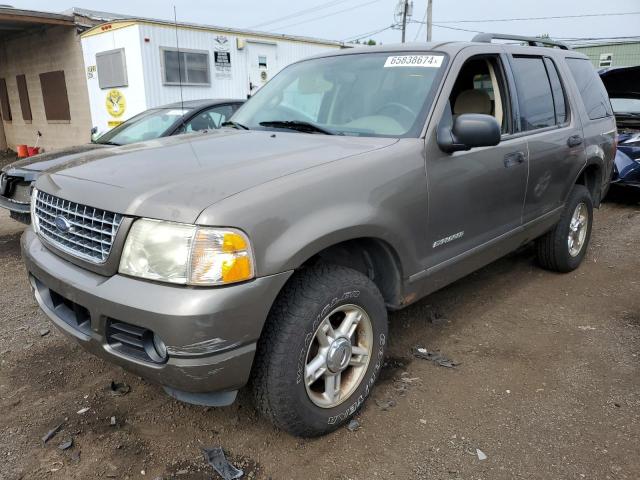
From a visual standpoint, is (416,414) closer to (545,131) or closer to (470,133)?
(470,133)

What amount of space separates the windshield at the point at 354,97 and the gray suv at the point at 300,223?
0.01 m

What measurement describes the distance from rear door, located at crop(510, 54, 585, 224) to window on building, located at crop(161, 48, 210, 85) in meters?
8.97

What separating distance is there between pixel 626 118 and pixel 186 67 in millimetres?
8875

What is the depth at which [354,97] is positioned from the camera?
3.15 metres

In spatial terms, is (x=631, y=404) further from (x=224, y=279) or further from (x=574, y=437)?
(x=224, y=279)

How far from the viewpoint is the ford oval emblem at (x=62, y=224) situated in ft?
7.55

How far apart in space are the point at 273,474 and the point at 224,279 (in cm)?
97

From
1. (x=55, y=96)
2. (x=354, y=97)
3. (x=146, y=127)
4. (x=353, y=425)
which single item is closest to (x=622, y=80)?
(x=354, y=97)

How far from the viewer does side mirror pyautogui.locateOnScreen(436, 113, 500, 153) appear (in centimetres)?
267

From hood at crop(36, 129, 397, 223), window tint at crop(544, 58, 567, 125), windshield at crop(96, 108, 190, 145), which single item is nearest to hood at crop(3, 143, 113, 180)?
windshield at crop(96, 108, 190, 145)

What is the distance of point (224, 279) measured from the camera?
192 centimetres

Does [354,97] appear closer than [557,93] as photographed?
Yes

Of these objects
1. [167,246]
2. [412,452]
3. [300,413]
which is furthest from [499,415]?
[167,246]

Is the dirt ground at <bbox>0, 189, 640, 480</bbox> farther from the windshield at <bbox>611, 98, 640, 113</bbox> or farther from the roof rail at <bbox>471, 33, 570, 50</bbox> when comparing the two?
the windshield at <bbox>611, 98, 640, 113</bbox>
